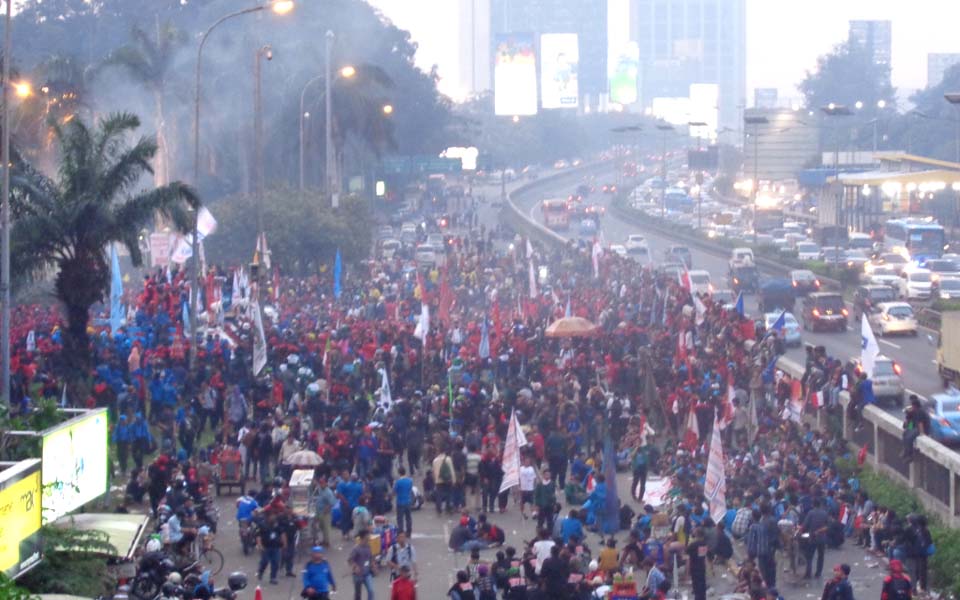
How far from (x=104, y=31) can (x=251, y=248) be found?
49154 mm

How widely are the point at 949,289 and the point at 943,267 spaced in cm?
563

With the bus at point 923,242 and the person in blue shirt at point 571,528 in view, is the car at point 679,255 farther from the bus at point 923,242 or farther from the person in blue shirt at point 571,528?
the person in blue shirt at point 571,528

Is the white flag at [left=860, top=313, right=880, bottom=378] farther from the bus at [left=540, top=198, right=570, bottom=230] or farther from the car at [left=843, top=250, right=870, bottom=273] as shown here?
the bus at [left=540, top=198, right=570, bottom=230]

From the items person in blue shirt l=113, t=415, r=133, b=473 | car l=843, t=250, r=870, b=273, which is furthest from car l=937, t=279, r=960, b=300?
person in blue shirt l=113, t=415, r=133, b=473

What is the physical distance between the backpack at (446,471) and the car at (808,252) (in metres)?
44.1

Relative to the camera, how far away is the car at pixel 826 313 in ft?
145

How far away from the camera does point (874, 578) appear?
63.9ft

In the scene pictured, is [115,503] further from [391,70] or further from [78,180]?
[391,70]

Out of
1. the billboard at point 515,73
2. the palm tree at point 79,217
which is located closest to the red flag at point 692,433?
the palm tree at point 79,217

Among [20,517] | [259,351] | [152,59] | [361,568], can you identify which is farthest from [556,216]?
[20,517]

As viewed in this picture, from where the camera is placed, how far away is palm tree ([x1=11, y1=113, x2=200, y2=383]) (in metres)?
27.7

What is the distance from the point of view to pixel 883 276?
52.5 m

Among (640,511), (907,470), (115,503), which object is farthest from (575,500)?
(115,503)

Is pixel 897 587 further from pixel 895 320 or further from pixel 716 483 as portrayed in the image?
pixel 895 320
